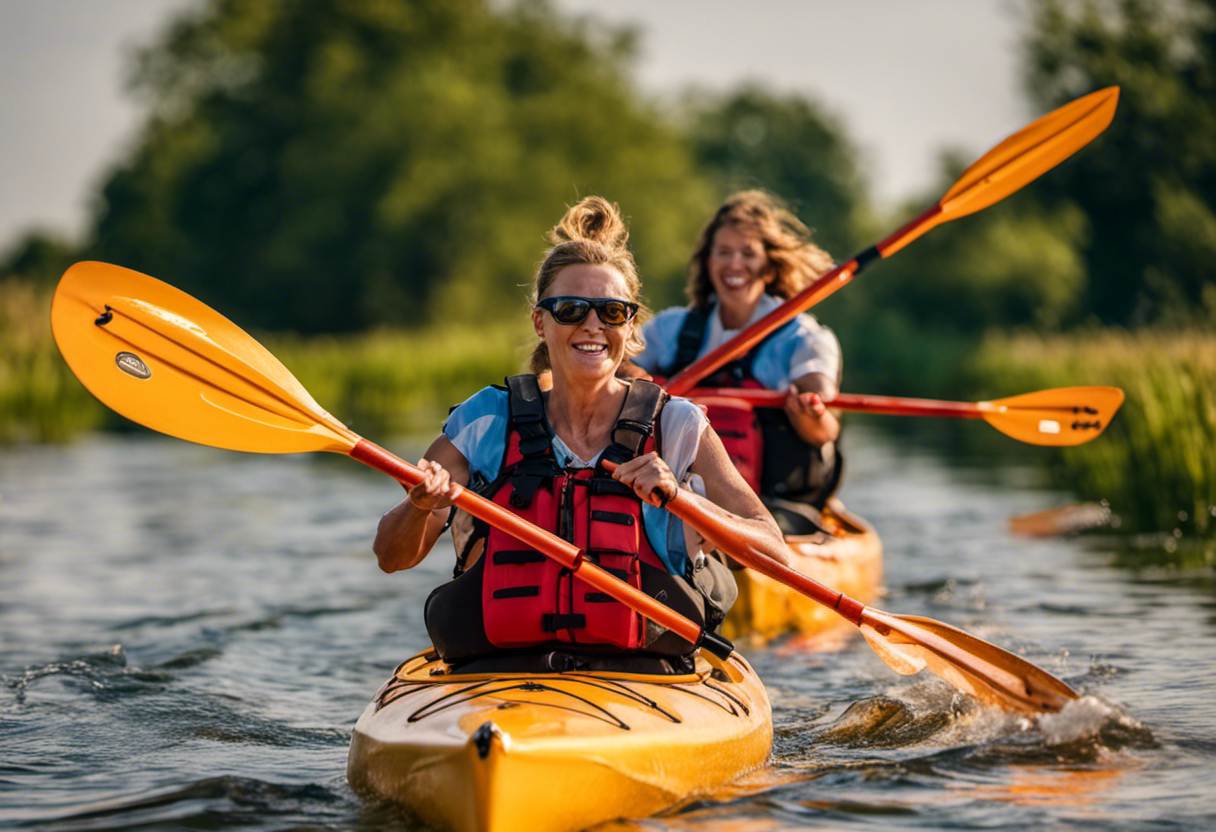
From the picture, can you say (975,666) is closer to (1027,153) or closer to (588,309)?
(588,309)

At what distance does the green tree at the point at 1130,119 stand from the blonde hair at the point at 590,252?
21.5 metres

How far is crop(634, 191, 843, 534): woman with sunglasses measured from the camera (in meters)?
7.18

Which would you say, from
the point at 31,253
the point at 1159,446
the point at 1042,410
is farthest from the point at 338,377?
the point at 31,253

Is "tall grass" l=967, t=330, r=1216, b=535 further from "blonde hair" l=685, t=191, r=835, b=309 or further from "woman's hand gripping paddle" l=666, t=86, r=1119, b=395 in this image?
"blonde hair" l=685, t=191, r=835, b=309

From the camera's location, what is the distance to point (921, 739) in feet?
16.8

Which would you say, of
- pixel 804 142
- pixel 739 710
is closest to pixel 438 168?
pixel 804 142

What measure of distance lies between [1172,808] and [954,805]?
525 millimetres

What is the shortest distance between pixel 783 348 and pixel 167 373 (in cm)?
326

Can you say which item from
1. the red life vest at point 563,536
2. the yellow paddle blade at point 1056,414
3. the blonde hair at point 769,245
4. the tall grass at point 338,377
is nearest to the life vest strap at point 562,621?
the red life vest at point 563,536

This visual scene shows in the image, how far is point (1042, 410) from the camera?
7551mm

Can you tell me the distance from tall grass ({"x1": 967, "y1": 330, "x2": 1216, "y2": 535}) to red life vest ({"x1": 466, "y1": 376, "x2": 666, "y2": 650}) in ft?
15.9

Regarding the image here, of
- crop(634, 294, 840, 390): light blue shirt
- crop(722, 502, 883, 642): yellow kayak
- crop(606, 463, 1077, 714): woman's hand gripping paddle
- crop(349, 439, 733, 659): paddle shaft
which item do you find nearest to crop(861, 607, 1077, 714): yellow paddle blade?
crop(606, 463, 1077, 714): woman's hand gripping paddle

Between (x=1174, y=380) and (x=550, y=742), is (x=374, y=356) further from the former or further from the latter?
(x=550, y=742)

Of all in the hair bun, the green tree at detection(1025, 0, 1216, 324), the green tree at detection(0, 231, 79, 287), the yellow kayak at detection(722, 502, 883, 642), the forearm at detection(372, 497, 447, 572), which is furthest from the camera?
the green tree at detection(0, 231, 79, 287)
